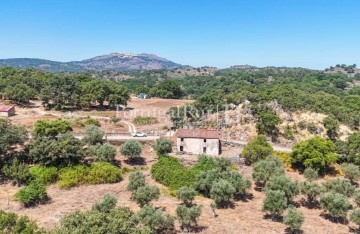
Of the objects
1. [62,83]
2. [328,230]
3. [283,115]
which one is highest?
[62,83]

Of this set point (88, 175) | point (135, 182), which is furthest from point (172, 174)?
point (88, 175)

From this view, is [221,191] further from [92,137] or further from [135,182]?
[92,137]

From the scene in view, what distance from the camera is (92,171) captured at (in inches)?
2333

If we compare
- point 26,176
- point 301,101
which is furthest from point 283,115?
point 26,176

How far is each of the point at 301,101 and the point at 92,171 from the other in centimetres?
6576

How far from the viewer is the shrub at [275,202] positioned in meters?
45.3

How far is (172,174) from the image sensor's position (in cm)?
5803

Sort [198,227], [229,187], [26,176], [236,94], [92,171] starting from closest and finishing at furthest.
A: 1. [198,227]
2. [229,187]
3. [26,176]
4. [92,171]
5. [236,94]

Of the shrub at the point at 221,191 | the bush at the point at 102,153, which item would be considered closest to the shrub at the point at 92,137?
the bush at the point at 102,153

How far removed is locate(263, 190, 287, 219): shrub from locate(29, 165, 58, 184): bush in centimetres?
3529

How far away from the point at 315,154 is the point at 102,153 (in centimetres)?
4039

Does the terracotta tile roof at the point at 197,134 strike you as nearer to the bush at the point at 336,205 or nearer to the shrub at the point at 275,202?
the shrub at the point at 275,202

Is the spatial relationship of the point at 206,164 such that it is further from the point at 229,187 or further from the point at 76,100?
the point at 76,100

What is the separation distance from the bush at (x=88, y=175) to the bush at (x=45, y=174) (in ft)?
3.55
